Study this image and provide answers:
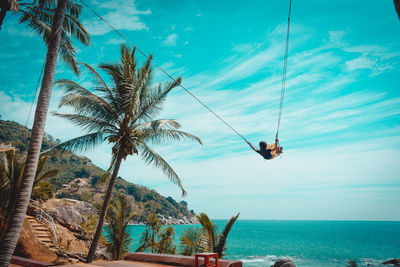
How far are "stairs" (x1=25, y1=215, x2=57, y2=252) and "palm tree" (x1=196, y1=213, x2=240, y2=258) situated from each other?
5.93 metres

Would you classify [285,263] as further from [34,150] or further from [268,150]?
[34,150]

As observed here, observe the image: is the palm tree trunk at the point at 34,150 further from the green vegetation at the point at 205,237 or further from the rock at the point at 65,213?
Result: the rock at the point at 65,213

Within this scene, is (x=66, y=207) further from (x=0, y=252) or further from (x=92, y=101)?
(x=0, y=252)

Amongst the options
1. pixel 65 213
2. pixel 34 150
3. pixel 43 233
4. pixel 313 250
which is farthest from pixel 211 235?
pixel 313 250

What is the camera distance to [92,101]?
26.4 feet

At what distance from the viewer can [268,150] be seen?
314 inches

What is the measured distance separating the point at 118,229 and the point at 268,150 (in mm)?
7241

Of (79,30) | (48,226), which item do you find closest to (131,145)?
(79,30)

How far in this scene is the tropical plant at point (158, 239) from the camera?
10984mm

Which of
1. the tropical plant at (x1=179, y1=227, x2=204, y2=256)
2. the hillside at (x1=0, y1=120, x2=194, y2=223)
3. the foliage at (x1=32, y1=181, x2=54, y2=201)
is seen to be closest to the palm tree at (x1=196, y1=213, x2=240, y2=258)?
the tropical plant at (x1=179, y1=227, x2=204, y2=256)

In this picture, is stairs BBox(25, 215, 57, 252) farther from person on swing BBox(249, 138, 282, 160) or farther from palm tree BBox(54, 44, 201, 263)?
person on swing BBox(249, 138, 282, 160)

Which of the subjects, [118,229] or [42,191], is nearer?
[118,229]

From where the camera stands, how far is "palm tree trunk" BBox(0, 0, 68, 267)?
4102 mm

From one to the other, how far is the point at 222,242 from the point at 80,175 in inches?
2029
